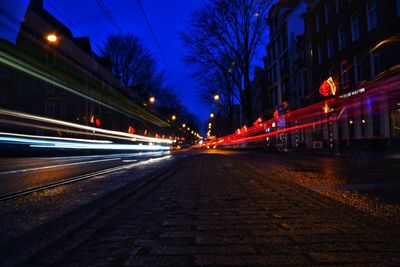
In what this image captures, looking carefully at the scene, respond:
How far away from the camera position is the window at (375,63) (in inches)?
864

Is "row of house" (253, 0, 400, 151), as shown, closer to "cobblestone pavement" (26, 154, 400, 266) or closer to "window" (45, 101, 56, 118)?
"cobblestone pavement" (26, 154, 400, 266)

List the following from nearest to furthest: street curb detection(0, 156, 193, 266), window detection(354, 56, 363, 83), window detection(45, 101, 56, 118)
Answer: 1. street curb detection(0, 156, 193, 266)
2. window detection(354, 56, 363, 83)
3. window detection(45, 101, 56, 118)

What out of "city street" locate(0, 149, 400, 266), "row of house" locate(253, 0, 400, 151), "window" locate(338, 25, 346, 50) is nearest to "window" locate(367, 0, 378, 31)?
"row of house" locate(253, 0, 400, 151)

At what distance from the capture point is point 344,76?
1078 inches

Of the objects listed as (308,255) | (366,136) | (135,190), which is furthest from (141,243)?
(366,136)

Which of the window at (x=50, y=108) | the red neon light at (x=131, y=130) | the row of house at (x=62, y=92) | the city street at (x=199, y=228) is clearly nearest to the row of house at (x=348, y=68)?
the row of house at (x=62, y=92)

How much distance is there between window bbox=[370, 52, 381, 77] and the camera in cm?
2195

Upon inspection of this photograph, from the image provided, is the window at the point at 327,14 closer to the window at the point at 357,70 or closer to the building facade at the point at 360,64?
the building facade at the point at 360,64

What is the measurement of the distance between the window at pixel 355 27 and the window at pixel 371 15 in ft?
4.77

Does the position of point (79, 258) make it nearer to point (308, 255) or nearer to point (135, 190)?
point (308, 255)

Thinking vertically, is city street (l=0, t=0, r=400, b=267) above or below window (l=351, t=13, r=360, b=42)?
below

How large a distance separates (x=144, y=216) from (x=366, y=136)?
2292cm

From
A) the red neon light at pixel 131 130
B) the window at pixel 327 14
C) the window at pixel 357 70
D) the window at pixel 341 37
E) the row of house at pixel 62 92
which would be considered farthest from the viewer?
the red neon light at pixel 131 130

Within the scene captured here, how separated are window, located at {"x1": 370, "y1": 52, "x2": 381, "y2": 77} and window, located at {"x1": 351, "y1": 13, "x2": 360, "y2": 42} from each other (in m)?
2.84
